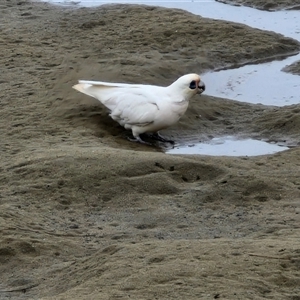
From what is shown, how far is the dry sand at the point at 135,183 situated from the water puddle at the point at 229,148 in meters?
0.24

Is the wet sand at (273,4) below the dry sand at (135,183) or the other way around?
the other way around

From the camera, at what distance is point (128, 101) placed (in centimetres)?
879

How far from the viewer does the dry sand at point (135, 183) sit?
5219 mm

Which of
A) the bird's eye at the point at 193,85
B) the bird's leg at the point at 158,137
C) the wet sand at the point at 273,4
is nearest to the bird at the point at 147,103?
the bird's eye at the point at 193,85

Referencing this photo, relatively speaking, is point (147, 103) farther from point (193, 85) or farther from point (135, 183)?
point (135, 183)

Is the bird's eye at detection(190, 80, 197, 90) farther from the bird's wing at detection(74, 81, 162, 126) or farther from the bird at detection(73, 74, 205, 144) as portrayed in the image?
the bird's wing at detection(74, 81, 162, 126)

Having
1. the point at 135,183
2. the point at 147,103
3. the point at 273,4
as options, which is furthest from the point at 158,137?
the point at 273,4

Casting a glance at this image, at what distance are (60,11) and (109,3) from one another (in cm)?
82

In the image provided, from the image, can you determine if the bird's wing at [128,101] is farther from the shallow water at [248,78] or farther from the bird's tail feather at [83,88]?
the shallow water at [248,78]

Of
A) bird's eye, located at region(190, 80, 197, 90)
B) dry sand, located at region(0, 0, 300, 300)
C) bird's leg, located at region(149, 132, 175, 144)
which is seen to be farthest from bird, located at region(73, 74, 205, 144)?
dry sand, located at region(0, 0, 300, 300)

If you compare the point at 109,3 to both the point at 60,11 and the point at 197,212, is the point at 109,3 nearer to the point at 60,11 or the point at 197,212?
the point at 60,11

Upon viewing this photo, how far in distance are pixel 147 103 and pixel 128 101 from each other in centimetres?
20

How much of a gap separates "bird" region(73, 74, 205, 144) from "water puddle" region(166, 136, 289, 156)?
12.4 inches

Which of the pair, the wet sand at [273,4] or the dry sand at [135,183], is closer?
the dry sand at [135,183]
